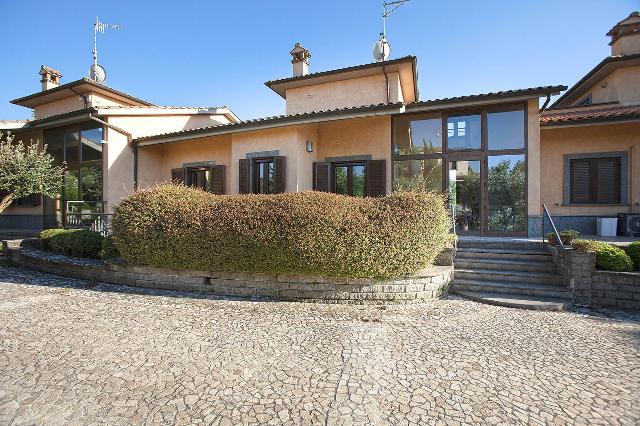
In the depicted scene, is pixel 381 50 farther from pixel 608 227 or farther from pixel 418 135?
pixel 608 227

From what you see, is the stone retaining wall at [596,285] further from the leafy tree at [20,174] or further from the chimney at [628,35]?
the leafy tree at [20,174]

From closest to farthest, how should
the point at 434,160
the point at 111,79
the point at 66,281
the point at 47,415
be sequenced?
the point at 47,415 → the point at 66,281 → the point at 434,160 → the point at 111,79

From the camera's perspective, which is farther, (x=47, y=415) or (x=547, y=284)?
(x=547, y=284)

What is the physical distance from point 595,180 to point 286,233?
10.4m

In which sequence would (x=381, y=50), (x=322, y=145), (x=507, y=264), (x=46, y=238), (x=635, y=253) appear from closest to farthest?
(x=635, y=253)
(x=507, y=264)
(x=46, y=238)
(x=322, y=145)
(x=381, y=50)

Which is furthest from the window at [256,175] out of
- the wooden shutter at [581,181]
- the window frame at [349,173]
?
the wooden shutter at [581,181]

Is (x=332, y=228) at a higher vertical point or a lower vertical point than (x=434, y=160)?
lower

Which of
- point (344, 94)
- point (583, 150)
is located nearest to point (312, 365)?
point (583, 150)

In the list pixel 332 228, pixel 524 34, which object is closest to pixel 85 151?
pixel 332 228

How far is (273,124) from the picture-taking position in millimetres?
10406

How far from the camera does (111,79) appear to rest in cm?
1789

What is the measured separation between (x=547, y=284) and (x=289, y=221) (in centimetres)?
522

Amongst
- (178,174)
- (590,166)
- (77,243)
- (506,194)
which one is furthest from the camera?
(178,174)

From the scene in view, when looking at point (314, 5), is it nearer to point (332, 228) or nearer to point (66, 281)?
point (332, 228)
